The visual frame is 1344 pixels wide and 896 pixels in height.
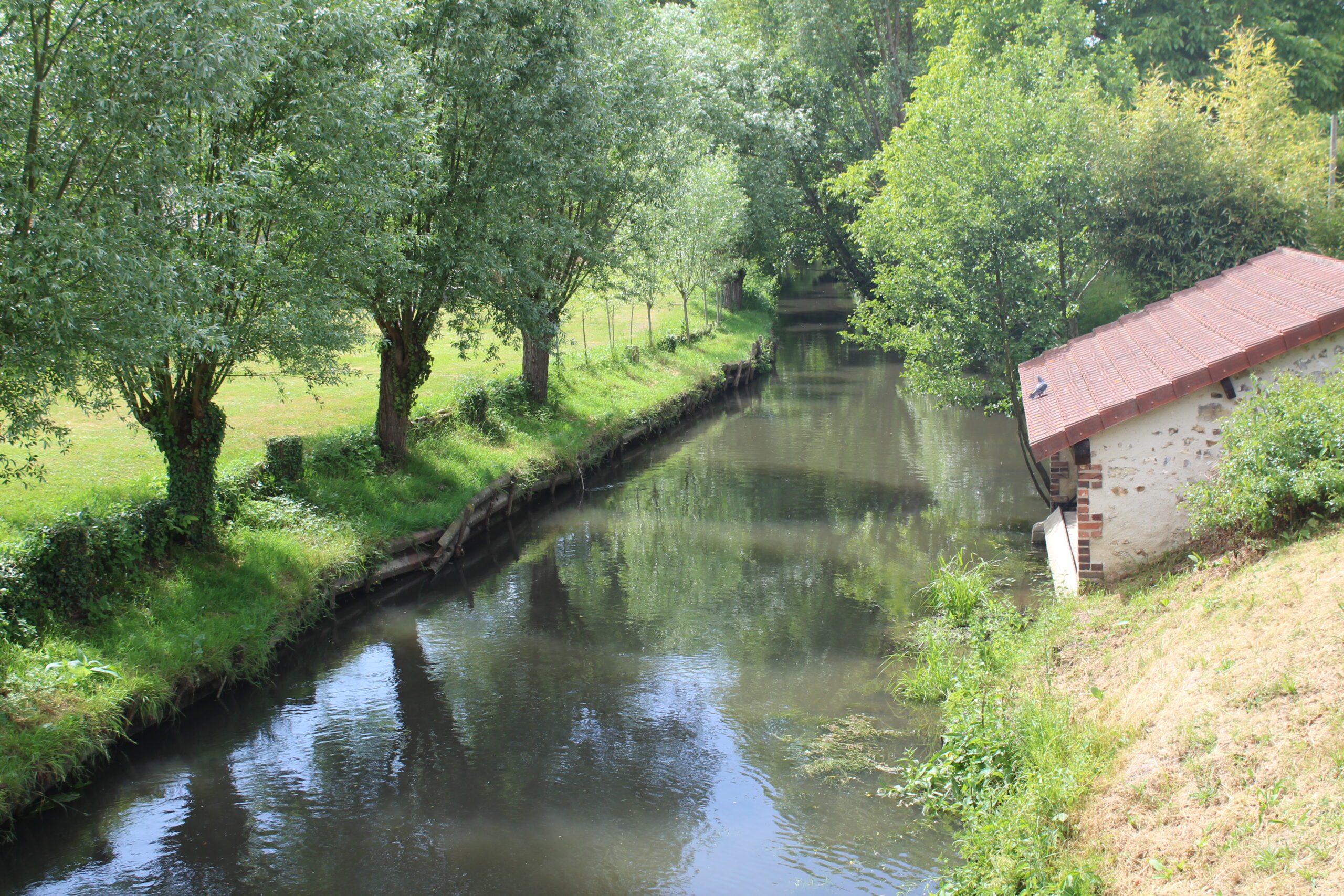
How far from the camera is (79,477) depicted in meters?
14.0

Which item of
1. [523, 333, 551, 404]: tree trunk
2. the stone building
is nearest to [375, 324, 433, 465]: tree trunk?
[523, 333, 551, 404]: tree trunk

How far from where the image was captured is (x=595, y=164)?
62.4 ft

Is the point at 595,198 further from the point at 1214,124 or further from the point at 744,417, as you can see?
the point at 1214,124

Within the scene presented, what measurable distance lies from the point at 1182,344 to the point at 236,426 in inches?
625

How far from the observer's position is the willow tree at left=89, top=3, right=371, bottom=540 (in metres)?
10.4

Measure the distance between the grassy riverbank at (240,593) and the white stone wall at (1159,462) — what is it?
9.87 m

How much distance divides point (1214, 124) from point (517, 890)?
1898 centimetres

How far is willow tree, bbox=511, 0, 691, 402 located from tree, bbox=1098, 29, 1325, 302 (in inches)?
358

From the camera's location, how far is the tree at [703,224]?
30.0m

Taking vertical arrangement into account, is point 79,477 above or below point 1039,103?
below

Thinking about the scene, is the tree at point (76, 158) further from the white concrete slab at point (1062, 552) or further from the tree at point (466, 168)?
the white concrete slab at point (1062, 552)

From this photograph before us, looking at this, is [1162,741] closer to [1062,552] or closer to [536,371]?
[1062,552]

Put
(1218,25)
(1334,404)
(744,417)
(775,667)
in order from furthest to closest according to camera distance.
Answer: (1218,25)
(744,417)
(775,667)
(1334,404)

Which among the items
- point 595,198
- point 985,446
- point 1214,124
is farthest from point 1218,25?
point 595,198
